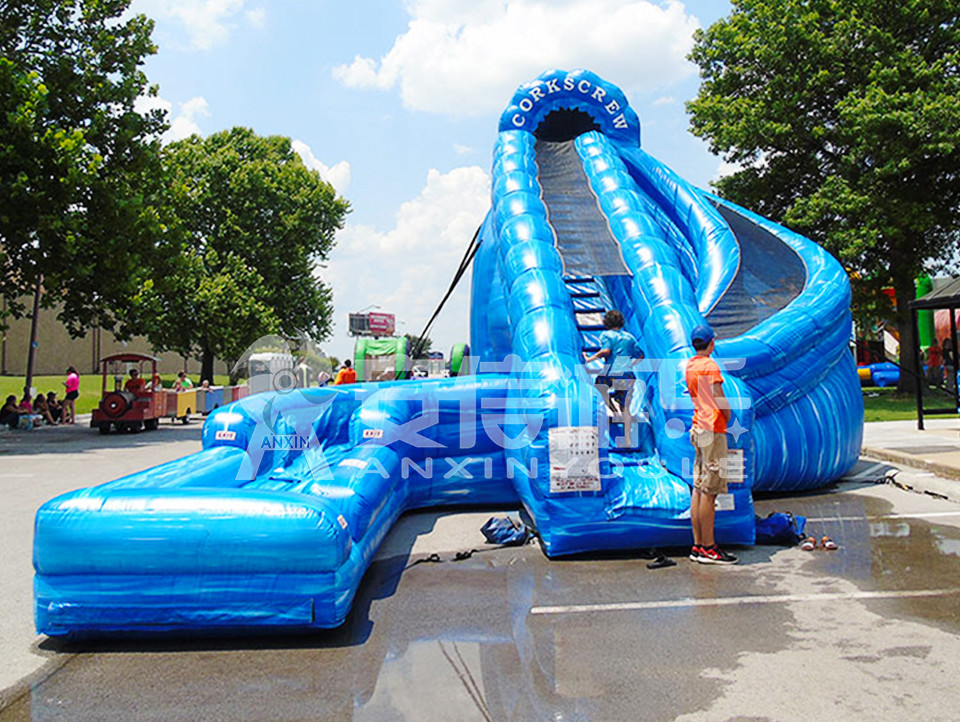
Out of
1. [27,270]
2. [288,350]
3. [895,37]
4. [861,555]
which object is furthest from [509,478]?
[895,37]

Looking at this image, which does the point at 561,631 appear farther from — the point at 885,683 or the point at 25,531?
the point at 25,531

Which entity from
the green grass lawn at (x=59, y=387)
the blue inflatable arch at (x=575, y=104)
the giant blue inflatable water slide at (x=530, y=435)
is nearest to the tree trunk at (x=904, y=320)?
the blue inflatable arch at (x=575, y=104)

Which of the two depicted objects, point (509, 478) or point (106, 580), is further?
point (509, 478)

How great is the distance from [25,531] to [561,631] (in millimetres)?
5358

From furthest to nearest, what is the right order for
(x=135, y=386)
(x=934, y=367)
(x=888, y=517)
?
(x=934, y=367)
(x=135, y=386)
(x=888, y=517)

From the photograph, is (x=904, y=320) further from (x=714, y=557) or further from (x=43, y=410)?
(x=43, y=410)

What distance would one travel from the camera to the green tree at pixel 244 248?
93.8 ft

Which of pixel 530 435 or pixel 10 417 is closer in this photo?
pixel 530 435

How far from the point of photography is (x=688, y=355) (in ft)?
21.5

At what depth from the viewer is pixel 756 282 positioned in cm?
824

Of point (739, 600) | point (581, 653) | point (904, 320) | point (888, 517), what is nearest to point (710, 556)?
point (739, 600)

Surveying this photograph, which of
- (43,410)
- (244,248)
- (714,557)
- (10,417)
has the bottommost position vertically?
(714,557)

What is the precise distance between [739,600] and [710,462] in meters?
1.10

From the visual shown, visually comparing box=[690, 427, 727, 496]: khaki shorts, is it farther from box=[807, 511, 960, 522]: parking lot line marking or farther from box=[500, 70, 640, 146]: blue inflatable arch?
box=[500, 70, 640, 146]: blue inflatable arch
